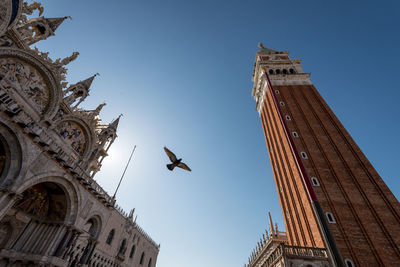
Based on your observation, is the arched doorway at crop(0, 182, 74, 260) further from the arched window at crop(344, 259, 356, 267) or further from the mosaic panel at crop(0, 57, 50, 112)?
the arched window at crop(344, 259, 356, 267)

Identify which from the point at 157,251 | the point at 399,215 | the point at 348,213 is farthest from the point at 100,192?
the point at 399,215

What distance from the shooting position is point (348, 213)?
16234 millimetres

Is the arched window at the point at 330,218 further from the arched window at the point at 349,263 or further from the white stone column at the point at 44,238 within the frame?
the white stone column at the point at 44,238

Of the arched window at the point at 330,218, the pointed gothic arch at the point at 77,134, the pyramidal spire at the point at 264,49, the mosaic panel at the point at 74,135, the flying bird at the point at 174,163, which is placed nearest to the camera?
the flying bird at the point at 174,163

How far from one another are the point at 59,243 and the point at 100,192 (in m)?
4.94

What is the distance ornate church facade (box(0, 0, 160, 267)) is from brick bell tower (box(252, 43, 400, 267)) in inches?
Answer: 588

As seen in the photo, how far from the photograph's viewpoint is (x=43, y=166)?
12.9 metres

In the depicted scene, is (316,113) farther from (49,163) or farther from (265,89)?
(49,163)

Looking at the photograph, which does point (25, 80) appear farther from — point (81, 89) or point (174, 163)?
point (174, 163)

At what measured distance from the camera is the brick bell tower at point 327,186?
558 inches

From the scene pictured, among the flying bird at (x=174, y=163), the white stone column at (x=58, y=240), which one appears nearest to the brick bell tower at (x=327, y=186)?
the flying bird at (x=174, y=163)

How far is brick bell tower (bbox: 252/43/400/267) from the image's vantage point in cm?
1416

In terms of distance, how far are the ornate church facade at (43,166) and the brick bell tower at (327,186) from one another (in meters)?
14.9

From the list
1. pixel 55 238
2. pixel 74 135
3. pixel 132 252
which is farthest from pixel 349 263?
pixel 74 135
